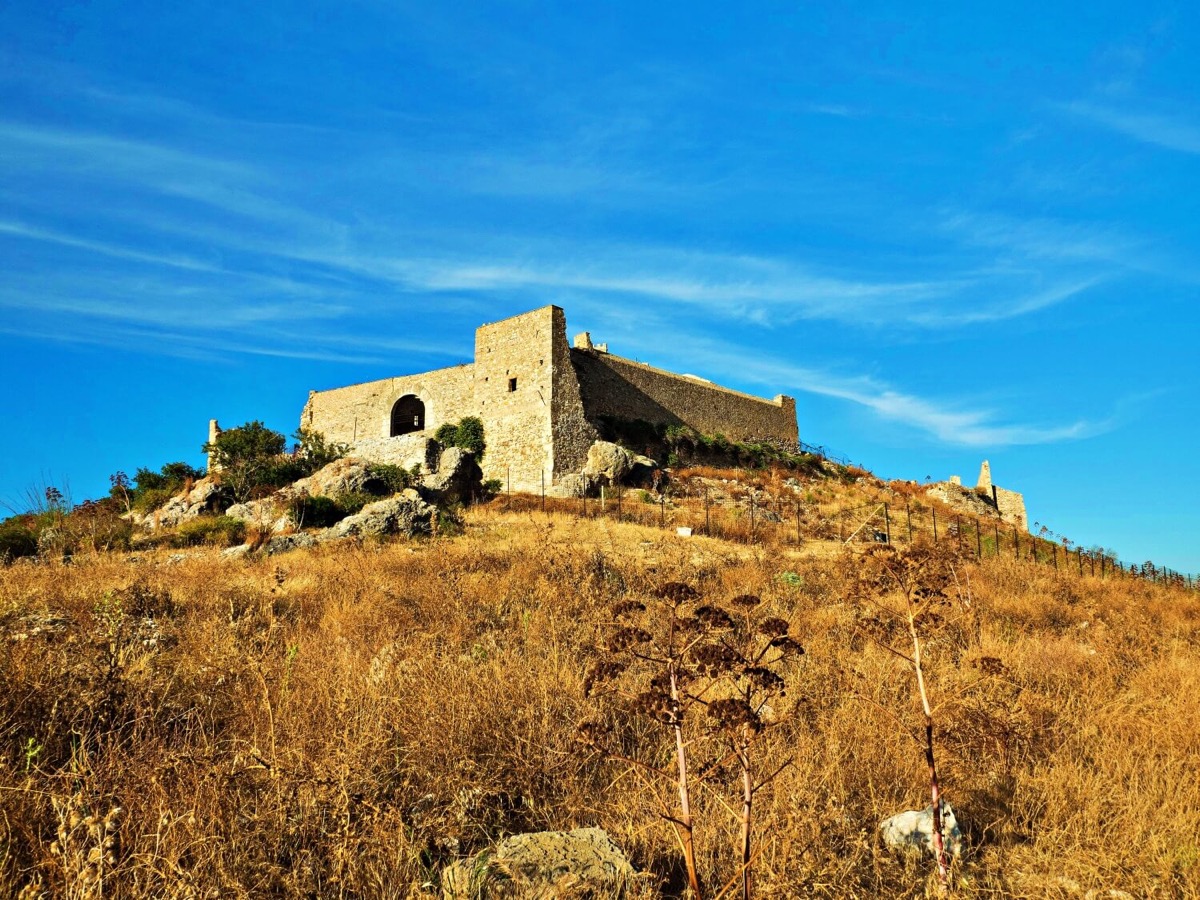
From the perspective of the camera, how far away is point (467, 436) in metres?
28.7

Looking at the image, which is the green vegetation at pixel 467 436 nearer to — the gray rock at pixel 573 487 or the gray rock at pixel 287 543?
the gray rock at pixel 573 487

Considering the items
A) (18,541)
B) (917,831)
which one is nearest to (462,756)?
(917,831)

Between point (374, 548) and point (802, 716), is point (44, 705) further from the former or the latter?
point (374, 548)

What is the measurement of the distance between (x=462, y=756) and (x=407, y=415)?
33.1m

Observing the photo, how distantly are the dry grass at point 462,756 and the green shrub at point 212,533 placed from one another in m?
8.05

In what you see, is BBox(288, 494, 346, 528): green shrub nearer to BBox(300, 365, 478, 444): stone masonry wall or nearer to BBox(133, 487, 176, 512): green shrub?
BBox(133, 487, 176, 512): green shrub

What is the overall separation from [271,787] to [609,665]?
61.1 inches

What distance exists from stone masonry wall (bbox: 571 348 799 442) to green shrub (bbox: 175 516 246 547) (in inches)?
645

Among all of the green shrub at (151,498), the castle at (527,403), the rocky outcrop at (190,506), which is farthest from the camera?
the castle at (527,403)

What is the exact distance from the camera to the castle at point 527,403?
27.2 meters

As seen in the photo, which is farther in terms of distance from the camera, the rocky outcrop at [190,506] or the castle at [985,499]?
the castle at [985,499]

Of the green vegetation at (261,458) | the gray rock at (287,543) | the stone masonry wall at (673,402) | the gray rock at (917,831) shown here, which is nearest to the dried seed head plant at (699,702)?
the gray rock at (917,831)

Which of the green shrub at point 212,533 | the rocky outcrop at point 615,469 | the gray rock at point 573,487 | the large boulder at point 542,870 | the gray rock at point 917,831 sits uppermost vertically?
the rocky outcrop at point 615,469

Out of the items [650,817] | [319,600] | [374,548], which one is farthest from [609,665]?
[374,548]
